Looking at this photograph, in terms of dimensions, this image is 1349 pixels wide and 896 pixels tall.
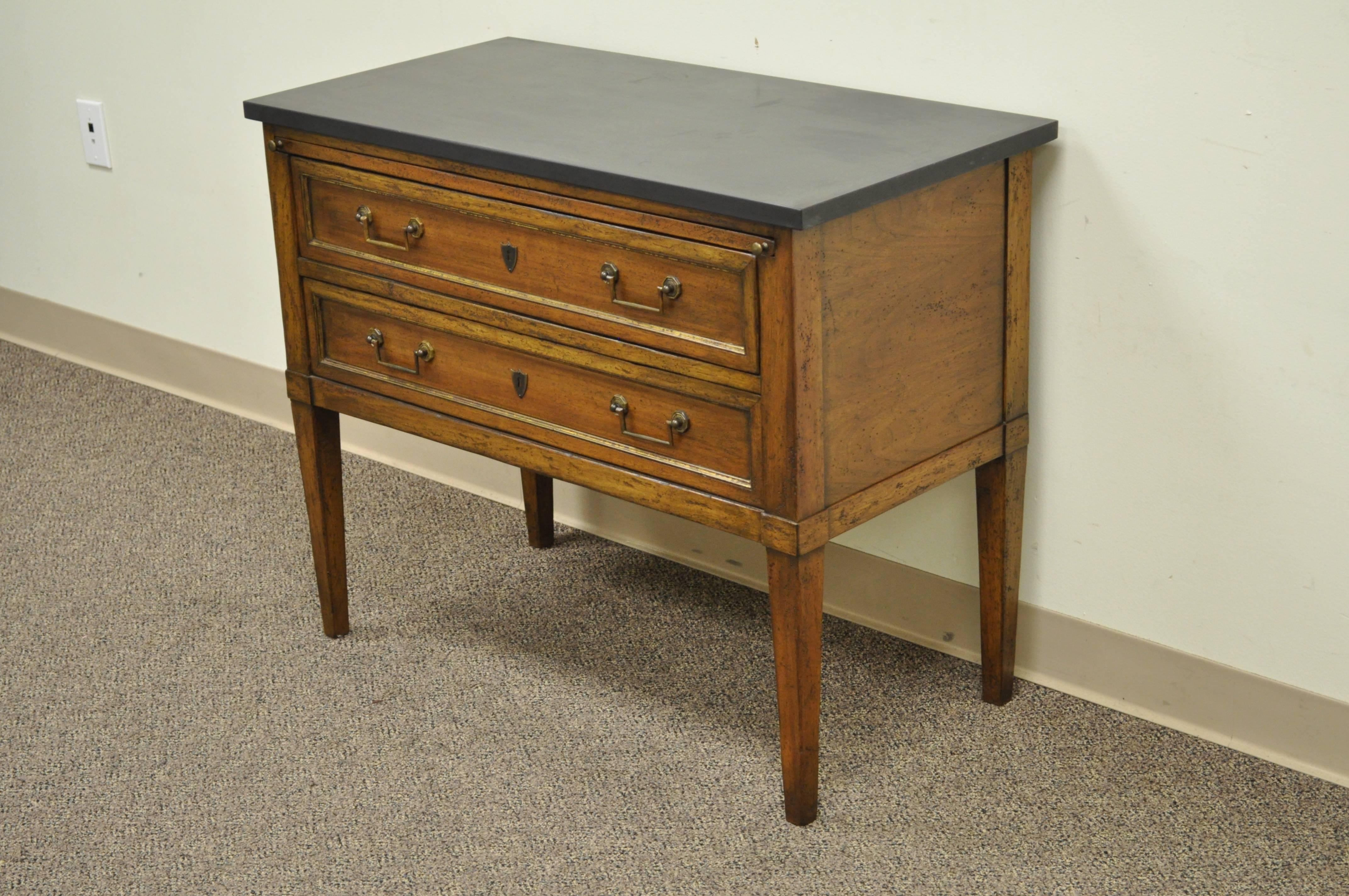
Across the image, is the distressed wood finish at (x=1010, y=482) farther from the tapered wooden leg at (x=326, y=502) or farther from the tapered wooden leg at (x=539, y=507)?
the tapered wooden leg at (x=326, y=502)

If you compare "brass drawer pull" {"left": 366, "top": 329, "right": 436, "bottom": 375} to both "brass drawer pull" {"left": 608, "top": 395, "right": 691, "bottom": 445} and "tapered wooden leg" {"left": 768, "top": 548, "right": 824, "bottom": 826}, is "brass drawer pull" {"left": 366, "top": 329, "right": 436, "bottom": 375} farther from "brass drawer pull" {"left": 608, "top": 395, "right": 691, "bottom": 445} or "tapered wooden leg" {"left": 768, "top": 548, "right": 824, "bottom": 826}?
"tapered wooden leg" {"left": 768, "top": 548, "right": 824, "bottom": 826}

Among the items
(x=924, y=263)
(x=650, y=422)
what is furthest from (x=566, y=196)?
(x=924, y=263)

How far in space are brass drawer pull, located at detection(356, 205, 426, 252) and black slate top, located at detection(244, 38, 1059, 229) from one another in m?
0.09

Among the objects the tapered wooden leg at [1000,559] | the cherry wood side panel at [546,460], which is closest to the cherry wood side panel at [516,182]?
the cherry wood side panel at [546,460]

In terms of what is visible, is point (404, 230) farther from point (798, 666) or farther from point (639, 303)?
point (798, 666)

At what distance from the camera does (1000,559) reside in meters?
1.74

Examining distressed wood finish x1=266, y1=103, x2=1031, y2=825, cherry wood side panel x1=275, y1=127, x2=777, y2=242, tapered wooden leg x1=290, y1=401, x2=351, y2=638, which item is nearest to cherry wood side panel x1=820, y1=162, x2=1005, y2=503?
distressed wood finish x1=266, y1=103, x2=1031, y2=825

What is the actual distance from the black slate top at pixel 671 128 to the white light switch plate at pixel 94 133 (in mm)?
1061

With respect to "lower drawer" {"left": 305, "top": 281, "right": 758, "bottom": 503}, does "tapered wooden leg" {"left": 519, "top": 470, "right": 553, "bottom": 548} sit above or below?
below

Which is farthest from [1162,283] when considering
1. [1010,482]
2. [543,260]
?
[543,260]

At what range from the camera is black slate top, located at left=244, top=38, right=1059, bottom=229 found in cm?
139

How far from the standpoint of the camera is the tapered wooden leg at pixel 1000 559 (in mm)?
1728

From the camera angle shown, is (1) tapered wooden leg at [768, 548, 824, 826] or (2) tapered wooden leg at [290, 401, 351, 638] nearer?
(1) tapered wooden leg at [768, 548, 824, 826]

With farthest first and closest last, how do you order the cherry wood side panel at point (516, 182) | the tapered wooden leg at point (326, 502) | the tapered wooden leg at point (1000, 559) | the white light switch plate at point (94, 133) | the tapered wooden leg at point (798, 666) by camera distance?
the white light switch plate at point (94, 133)
the tapered wooden leg at point (326, 502)
the tapered wooden leg at point (1000, 559)
the tapered wooden leg at point (798, 666)
the cherry wood side panel at point (516, 182)
